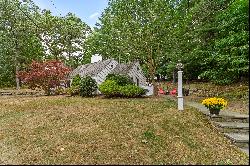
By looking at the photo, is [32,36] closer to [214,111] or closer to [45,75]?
[45,75]

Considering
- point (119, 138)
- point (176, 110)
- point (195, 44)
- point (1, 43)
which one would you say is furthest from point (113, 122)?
point (1, 43)

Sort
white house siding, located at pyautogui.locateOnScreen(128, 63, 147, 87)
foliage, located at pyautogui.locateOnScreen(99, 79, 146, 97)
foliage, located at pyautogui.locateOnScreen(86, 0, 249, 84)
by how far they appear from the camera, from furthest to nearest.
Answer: white house siding, located at pyautogui.locateOnScreen(128, 63, 147, 87), foliage, located at pyautogui.locateOnScreen(99, 79, 146, 97), foliage, located at pyautogui.locateOnScreen(86, 0, 249, 84)

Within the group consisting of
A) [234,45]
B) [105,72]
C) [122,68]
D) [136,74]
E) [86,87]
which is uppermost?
[234,45]

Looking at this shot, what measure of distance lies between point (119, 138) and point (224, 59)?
412 inches

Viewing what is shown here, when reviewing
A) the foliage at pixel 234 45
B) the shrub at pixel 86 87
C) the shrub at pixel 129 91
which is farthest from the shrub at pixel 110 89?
the foliage at pixel 234 45

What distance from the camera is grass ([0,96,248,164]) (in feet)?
39.4

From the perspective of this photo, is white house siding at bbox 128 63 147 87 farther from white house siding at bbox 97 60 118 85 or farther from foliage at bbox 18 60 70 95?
foliage at bbox 18 60 70 95

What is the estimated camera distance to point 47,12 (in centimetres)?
5156

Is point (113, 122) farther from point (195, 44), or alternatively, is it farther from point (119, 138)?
point (195, 44)

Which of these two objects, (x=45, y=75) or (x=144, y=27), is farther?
(x=45, y=75)

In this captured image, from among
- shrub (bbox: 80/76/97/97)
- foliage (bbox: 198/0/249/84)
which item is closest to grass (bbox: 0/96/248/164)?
foliage (bbox: 198/0/249/84)

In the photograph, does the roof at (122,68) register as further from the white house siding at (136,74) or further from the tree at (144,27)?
the tree at (144,27)

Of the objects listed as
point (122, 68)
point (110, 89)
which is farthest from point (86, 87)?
point (122, 68)

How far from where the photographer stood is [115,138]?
13906mm
